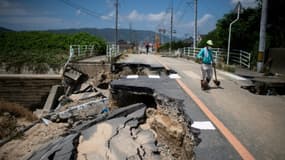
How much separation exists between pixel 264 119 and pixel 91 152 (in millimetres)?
3792

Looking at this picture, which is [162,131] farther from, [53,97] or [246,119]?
[53,97]

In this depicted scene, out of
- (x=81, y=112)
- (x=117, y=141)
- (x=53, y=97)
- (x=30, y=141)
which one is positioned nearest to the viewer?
(x=117, y=141)

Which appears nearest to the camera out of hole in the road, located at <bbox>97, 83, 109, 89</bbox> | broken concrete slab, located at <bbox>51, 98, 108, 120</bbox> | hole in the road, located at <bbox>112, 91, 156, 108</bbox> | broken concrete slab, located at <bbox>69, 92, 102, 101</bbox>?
hole in the road, located at <bbox>112, 91, 156, 108</bbox>

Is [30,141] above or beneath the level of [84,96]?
beneath

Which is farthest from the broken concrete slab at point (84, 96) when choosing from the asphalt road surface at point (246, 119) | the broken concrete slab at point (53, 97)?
the asphalt road surface at point (246, 119)

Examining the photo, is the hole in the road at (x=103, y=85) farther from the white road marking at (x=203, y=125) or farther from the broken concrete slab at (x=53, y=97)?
the white road marking at (x=203, y=125)

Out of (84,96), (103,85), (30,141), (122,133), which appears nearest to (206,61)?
(122,133)

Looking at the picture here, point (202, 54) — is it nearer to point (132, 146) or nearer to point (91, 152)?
point (132, 146)

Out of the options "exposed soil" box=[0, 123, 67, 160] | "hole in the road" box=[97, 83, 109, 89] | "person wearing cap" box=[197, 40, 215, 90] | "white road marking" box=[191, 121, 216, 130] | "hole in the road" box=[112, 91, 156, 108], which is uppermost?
"person wearing cap" box=[197, 40, 215, 90]

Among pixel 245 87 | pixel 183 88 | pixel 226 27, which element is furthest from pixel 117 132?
pixel 226 27

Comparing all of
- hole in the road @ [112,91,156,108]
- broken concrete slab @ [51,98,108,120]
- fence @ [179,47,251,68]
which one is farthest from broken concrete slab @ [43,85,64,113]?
fence @ [179,47,251,68]

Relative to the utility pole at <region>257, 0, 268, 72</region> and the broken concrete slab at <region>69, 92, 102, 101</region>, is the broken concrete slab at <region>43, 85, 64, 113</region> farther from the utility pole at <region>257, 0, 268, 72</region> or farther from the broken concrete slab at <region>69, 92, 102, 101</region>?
the utility pole at <region>257, 0, 268, 72</region>

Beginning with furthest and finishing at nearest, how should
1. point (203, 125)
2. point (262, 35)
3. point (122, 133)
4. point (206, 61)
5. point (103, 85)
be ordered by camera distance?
point (103, 85) → point (262, 35) → point (206, 61) → point (122, 133) → point (203, 125)

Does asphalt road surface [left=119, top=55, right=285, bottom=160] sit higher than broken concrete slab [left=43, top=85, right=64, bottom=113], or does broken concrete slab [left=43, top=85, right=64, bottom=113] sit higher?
asphalt road surface [left=119, top=55, right=285, bottom=160]
